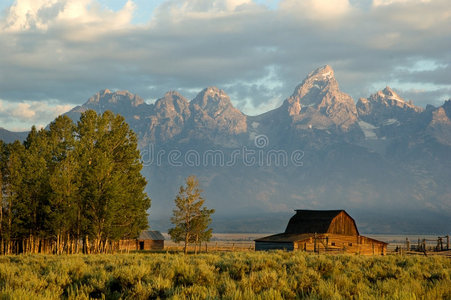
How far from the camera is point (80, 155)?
174 feet

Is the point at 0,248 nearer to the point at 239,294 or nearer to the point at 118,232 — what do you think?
the point at 118,232

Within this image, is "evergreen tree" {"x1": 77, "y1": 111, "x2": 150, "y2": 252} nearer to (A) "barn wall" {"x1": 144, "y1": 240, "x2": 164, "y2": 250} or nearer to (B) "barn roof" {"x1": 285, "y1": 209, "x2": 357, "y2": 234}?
(B) "barn roof" {"x1": 285, "y1": 209, "x2": 357, "y2": 234}

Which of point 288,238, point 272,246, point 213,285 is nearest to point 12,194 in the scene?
point 272,246

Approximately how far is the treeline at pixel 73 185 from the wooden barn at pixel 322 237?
67.5 feet

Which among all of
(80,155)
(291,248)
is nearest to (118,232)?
(80,155)

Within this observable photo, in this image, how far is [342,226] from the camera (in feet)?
243

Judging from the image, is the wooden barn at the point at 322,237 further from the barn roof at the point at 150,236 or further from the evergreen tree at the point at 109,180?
the barn roof at the point at 150,236

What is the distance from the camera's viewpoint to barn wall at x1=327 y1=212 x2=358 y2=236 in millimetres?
72131

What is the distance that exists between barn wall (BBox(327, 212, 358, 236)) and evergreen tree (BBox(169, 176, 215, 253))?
17916 mm

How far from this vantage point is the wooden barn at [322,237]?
6788cm

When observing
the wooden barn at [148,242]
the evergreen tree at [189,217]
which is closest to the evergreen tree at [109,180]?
the evergreen tree at [189,217]

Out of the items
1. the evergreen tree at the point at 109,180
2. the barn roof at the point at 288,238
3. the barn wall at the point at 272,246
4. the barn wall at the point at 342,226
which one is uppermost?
the evergreen tree at the point at 109,180

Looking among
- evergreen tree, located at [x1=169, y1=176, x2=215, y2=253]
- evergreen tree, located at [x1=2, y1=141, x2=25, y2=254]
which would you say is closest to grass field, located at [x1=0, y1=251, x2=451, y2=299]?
evergreen tree, located at [x1=2, y1=141, x2=25, y2=254]

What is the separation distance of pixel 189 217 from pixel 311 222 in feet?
62.8
